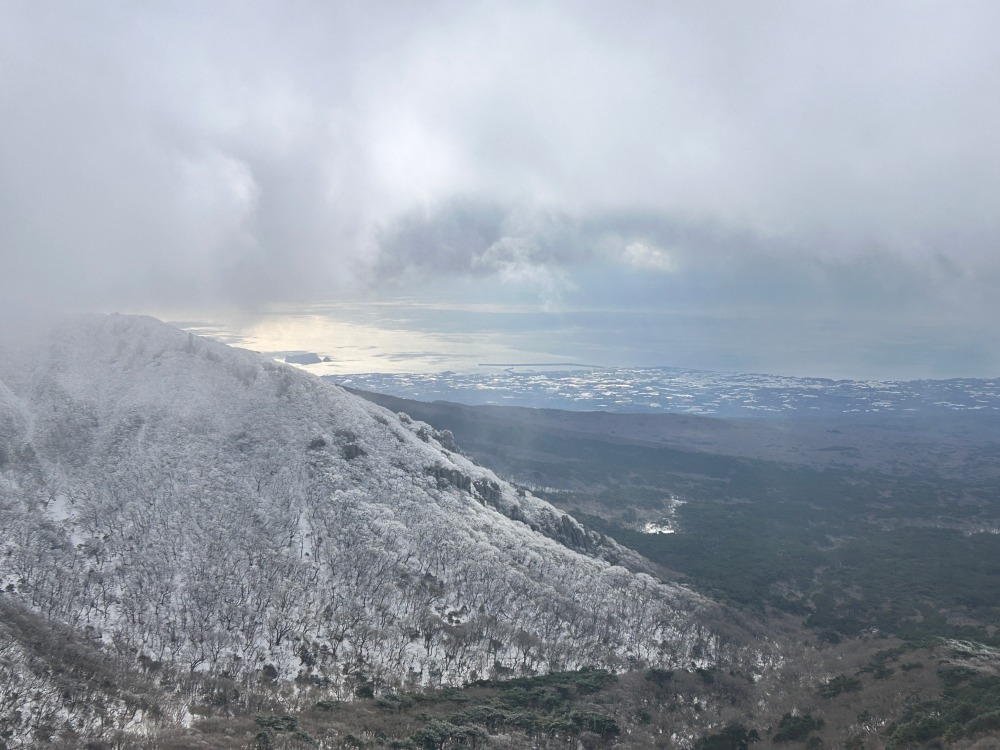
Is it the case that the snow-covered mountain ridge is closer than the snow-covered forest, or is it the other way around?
the snow-covered forest

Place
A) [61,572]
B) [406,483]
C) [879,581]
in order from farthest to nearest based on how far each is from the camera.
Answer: [879,581] < [406,483] < [61,572]

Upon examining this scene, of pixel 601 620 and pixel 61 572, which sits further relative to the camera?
pixel 601 620

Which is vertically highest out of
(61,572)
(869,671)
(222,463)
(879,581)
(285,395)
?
(285,395)

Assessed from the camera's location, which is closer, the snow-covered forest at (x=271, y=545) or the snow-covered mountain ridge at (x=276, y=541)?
the snow-covered forest at (x=271, y=545)

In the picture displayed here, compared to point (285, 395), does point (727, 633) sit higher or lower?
lower

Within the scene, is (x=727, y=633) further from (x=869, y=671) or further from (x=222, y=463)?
(x=222, y=463)

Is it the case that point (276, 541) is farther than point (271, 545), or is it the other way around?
point (276, 541)

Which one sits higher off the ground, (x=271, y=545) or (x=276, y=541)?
(x=276, y=541)

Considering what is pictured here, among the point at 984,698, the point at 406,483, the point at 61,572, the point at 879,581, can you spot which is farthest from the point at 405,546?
the point at 879,581
